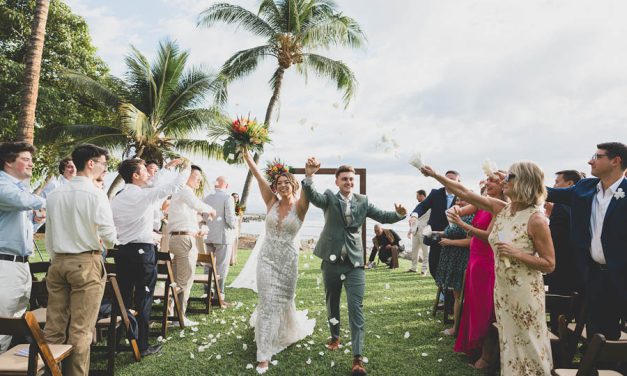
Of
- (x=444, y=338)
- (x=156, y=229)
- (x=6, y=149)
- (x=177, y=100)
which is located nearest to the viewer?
(x=6, y=149)

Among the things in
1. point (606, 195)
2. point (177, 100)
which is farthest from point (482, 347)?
point (177, 100)

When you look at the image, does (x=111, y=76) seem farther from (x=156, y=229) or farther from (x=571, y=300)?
(x=571, y=300)

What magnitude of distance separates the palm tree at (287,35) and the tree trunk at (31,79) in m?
8.73

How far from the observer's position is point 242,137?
526cm

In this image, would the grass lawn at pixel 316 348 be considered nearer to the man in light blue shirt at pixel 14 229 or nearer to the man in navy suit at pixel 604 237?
the man in light blue shirt at pixel 14 229

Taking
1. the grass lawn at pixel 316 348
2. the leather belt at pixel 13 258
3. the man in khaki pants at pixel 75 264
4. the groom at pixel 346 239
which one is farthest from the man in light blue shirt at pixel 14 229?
the groom at pixel 346 239

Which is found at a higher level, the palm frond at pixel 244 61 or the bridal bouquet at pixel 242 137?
the palm frond at pixel 244 61

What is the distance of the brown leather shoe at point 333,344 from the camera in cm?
537

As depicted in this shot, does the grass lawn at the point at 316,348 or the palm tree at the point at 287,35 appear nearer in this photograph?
the grass lawn at the point at 316,348

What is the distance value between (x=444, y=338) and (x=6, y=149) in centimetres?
596

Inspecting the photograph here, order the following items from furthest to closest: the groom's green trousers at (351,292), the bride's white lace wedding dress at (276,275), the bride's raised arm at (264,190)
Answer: the bride's raised arm at (264,190) < the bride's white lace wedding dress at (276,275) < the groom's green trousers at (351,292)

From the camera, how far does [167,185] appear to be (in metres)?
5.06

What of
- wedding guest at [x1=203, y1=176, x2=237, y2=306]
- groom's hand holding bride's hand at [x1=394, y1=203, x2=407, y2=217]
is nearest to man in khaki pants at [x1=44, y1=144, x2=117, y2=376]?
groom's hand holding bride's hand at [x1=394, y1=203, x2=407, y2=217]

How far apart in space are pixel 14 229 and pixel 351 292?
351 centimetres
